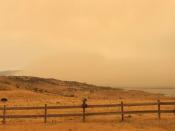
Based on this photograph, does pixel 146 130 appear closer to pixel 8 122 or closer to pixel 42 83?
pixel 8 122

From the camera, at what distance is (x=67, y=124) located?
31.0 metres

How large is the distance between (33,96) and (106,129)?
4334 centimetres

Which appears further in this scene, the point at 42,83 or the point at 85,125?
the point at 42,83

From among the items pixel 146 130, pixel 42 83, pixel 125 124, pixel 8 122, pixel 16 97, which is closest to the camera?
pixel 146 130

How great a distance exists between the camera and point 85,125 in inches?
1192

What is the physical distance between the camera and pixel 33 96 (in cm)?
7088

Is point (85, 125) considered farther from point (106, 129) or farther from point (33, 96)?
point (33, 96)

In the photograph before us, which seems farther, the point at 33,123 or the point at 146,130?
the point at 33,123

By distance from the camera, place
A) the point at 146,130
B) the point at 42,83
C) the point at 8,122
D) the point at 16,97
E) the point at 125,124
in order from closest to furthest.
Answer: the point at 146,130 < the point at 125,124 < the point at 8,122 < the point at 16,97 < the point at 42,83

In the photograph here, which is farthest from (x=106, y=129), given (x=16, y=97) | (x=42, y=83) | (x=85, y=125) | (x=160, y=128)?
(x=42, y=83)

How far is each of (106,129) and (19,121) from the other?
870 centimetres

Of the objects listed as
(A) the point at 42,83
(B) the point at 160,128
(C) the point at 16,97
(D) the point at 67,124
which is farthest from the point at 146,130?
(A) the point at 42,83

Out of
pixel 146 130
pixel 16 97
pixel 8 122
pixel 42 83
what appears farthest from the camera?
pixel 42 83

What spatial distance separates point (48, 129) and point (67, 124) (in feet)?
7.19
